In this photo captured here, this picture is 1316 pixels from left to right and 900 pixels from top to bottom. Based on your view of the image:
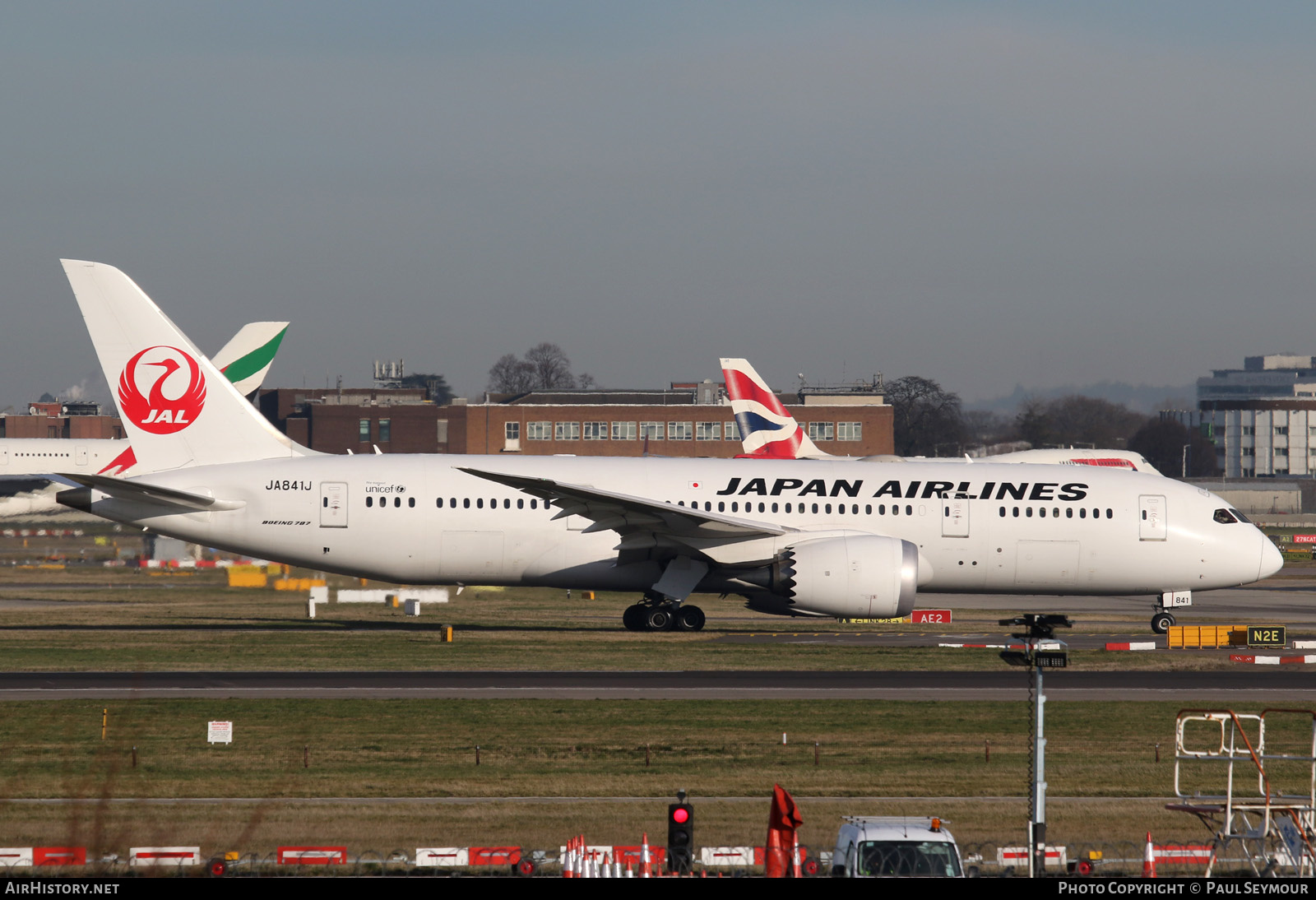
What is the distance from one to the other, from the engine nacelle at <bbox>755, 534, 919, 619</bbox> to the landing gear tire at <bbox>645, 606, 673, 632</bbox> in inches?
142

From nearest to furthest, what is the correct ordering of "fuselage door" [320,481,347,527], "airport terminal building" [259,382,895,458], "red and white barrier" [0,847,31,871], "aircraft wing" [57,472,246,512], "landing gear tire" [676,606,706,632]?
"red and white barrier" [0,847,31,871] → "aircraft wing" [57,472,246,512] → "fuselage door" [320,481,347,527] → "landing gear tire" [676,606,706,632] → "airport terminal building" [259,382,895,458]

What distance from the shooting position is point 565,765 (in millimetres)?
19812

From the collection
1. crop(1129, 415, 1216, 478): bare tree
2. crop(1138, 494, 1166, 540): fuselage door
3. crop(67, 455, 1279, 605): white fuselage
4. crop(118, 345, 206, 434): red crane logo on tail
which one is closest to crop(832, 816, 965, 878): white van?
crop(67, 455, 1279, 605): white fuselage

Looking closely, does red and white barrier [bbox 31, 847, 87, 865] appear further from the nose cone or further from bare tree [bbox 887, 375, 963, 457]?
bare tree [bbox 887, 375, 963, 457]

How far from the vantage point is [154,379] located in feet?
116

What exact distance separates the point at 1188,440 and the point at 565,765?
617ft

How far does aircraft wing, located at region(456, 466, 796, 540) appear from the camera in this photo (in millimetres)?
33156

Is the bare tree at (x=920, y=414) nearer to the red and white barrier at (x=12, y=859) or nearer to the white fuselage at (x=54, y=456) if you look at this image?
the white fuselage at (x=54, y=456)

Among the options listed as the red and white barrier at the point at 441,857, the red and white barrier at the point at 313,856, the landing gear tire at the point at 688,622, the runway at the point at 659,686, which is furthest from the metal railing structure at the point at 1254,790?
the landing gear tire at the point at 688,622

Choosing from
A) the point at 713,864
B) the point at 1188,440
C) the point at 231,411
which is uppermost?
the point at 1188,440

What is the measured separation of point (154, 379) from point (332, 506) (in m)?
5.64

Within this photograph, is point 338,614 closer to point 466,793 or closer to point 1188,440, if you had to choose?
point 466,793

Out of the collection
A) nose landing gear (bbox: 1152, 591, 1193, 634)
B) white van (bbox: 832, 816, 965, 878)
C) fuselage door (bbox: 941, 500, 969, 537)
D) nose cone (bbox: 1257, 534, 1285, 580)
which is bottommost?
white van (bbox: 832, 816, 965, 878)

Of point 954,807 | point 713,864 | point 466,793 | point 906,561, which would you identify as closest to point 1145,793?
point 954,807
